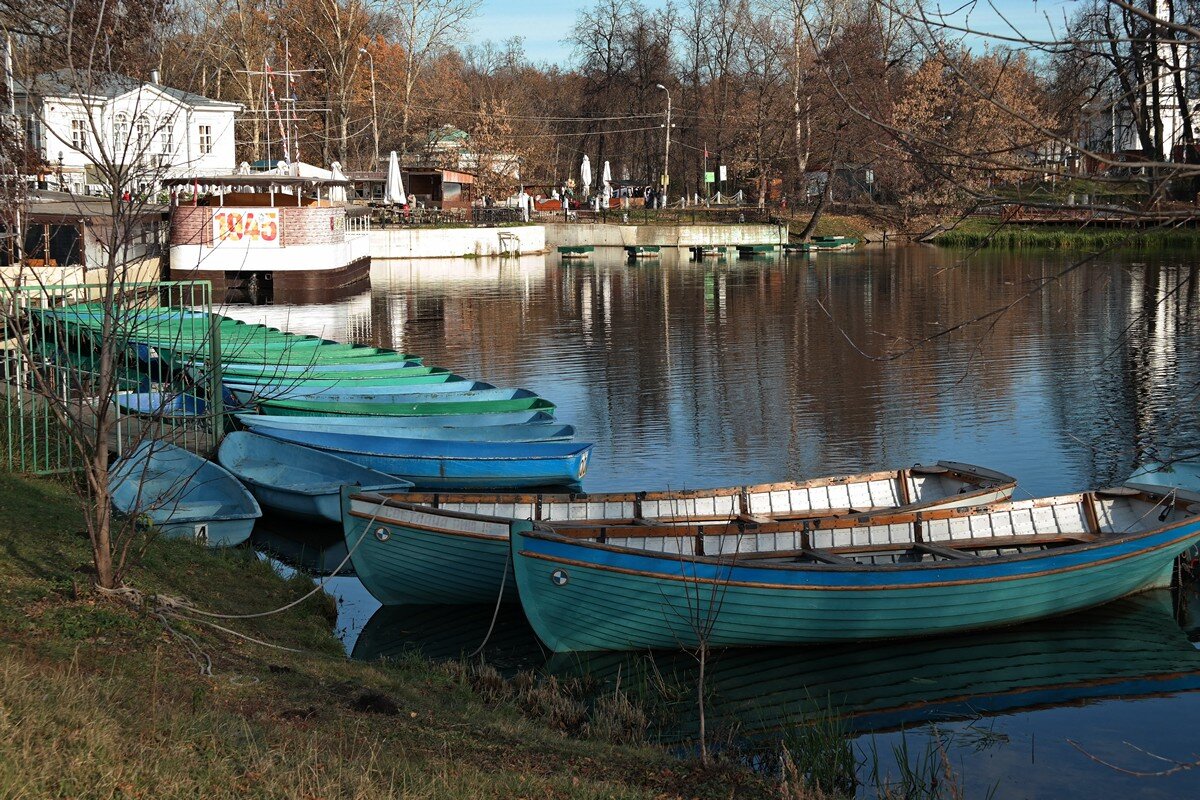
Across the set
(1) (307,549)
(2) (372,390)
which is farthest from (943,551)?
(2) (372,390)

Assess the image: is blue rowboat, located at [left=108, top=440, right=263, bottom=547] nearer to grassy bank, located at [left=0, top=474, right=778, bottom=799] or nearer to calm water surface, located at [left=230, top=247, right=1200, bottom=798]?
calm water surface, located at [left=230, top=247, right=1200, bottom=798]

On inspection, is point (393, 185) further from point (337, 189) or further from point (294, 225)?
point (294, 225)

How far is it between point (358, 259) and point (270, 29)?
30.8 metres

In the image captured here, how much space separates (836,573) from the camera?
11.0 m

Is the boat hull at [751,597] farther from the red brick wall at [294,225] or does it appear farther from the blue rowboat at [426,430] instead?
the red brick wall at [294,225]

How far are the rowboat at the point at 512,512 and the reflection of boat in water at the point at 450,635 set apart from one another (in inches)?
5.5

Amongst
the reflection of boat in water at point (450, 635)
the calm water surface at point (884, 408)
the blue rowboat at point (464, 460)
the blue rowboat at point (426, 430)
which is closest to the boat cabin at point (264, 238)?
the calm water surface at point (884, 408)

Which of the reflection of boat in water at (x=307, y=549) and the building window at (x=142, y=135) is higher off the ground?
the building window at (x=142, y=135)

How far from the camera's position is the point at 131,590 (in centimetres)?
891

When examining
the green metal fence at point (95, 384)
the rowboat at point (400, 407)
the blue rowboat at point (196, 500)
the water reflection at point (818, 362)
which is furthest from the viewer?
the water reflection at point (818, 362)

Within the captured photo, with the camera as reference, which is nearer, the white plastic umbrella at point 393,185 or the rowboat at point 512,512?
the rowboat at point 512,512

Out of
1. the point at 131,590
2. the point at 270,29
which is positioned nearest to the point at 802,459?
the point at 131,590

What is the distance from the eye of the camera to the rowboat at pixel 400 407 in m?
19.6

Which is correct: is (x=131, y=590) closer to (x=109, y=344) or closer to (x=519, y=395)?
(x=109, y=344)
